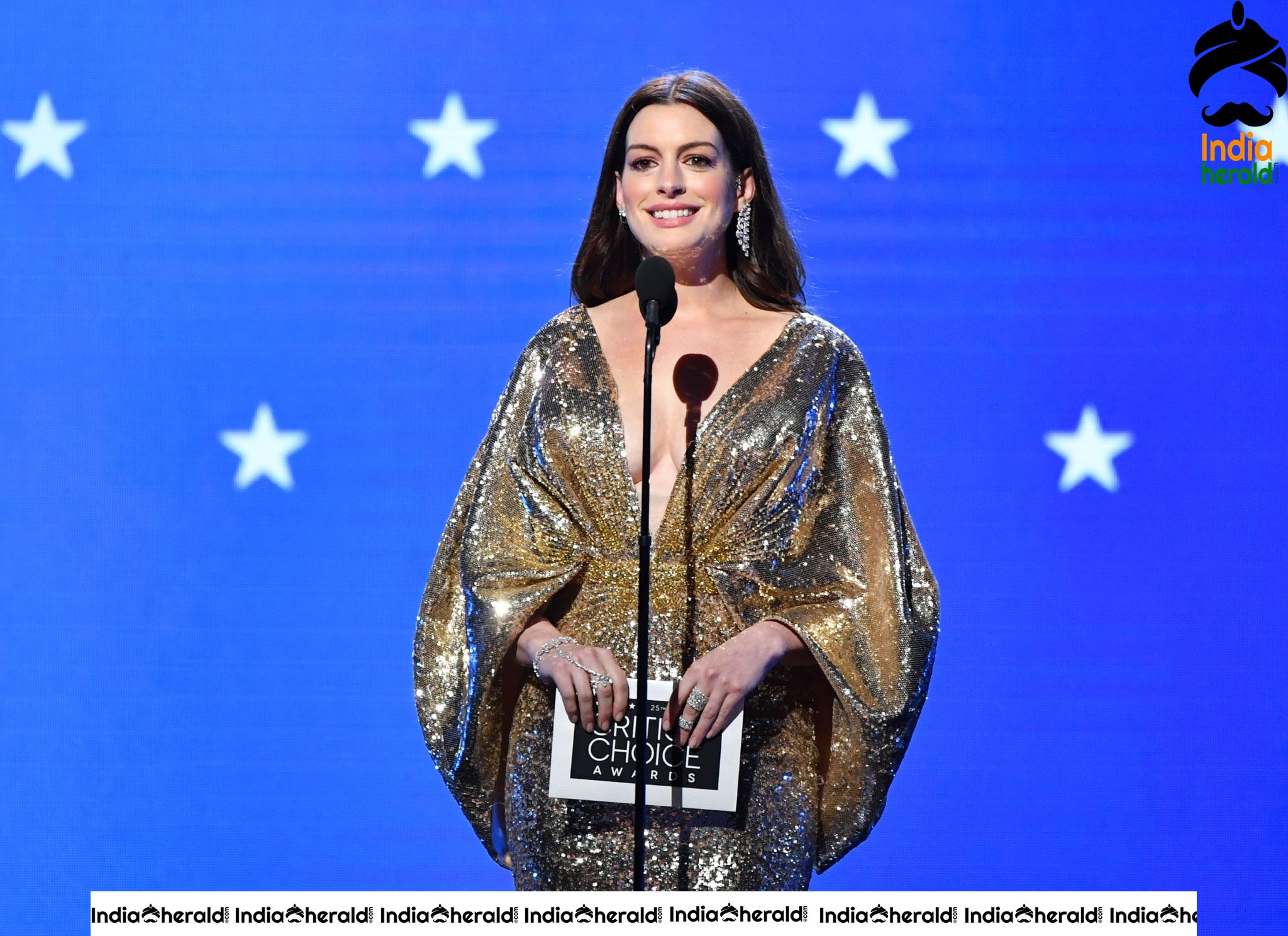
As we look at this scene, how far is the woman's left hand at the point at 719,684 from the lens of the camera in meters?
2.49

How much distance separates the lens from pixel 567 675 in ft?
8.25

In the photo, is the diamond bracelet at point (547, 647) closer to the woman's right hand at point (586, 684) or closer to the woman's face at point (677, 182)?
the woman's right hand at point (586, 684)

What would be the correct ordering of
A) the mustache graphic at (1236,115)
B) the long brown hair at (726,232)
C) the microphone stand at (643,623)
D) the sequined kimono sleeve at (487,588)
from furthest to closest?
the mustache graphic at (1236,115), the long brown hair at (726,232), the sequined kimono sleeve at (487,588), the microphone stand at (643,623)

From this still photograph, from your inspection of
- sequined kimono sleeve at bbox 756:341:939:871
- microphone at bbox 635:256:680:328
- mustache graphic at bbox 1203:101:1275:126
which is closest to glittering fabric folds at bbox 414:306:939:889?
sequined kimono sleeve at bbox 756:341:939:871

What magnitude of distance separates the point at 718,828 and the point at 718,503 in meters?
0.49

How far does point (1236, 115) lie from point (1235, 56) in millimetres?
124

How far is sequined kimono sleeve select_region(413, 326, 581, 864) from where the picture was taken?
105 inches

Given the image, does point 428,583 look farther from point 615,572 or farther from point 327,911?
point 327,911

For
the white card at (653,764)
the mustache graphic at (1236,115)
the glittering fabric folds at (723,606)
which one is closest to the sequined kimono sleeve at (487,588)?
the glittering fabric folds at (723,606)

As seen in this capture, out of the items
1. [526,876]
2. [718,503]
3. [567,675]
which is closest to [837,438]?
[718,503]

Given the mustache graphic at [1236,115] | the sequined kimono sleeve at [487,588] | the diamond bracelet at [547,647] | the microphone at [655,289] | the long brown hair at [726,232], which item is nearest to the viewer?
the microphone at [655,289]

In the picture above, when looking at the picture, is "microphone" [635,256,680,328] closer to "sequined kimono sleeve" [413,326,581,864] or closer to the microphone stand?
the microphone stand

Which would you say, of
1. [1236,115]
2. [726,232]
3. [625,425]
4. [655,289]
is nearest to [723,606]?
[625,425]

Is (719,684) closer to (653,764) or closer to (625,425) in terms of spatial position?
(653,764)
